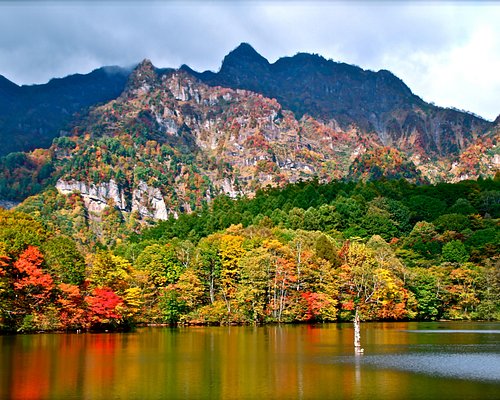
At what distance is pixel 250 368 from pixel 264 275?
45856 millimetres

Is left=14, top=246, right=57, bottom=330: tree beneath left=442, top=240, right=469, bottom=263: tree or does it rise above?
beneath

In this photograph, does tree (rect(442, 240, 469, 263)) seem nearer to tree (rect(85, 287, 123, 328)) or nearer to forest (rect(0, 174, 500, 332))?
forest (rect(0, 174, 500, 332))

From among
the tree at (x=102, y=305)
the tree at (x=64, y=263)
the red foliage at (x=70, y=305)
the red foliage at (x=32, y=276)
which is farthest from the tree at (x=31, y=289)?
the tree at (x=102, y=305)

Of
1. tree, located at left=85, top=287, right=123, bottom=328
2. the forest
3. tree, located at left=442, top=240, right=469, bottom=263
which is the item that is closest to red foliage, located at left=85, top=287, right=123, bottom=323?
tree, located at left=85, top=287, right=123, bottom=328

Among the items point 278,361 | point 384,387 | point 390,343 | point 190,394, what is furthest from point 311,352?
point 190,394

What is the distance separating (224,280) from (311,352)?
139 ft

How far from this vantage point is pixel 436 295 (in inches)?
3893

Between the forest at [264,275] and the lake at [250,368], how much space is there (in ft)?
30.5

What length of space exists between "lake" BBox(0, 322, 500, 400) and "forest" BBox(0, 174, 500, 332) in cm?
930

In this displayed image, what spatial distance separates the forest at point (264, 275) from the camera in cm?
6906

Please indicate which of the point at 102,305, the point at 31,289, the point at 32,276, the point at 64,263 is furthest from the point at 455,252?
the point at 32,276

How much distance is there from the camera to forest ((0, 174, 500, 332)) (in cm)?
6906

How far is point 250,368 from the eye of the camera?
39.1m

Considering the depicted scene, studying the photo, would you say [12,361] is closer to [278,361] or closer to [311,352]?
[278,361]
